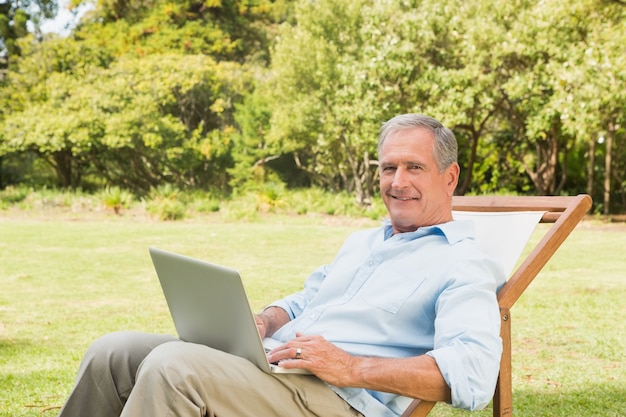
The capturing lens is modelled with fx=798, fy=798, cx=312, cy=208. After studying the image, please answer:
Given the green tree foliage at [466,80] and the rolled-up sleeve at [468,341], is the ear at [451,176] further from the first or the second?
the green tree foliage at [466,80]

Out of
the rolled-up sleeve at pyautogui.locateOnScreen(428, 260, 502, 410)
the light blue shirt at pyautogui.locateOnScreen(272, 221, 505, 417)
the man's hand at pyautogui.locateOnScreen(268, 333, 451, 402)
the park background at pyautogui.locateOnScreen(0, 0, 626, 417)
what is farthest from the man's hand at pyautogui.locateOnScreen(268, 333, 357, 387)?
the park background at pyautogui.locateOnScreen(0, 0, 626, 417)

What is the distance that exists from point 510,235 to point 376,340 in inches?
32.9

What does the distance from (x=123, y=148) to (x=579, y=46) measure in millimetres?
11657

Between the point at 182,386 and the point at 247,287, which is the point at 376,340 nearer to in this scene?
the point at 182,386

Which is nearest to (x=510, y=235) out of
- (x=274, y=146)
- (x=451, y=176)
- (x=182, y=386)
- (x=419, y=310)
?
(x=451, y=176)

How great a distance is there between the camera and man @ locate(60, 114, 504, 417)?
2.01 metres

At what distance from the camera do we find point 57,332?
20.2ft

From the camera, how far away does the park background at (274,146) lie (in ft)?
20.9

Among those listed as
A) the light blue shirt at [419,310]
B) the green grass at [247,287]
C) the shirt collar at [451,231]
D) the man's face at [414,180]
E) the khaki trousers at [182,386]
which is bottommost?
the green grass at [247,287]

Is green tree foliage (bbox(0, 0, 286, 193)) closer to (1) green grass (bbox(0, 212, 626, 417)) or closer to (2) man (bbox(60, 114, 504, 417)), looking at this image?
(1) green grass (bbox(0, 212, 626, 417))

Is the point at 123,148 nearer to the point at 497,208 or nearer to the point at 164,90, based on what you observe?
Answer: the point at 164,90

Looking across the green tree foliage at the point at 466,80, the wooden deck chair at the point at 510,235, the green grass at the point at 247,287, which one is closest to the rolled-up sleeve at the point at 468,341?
the wooden deck chair at the point at 510,235

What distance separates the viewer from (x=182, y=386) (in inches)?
76.4

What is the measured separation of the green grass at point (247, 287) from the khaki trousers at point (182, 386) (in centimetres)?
193
